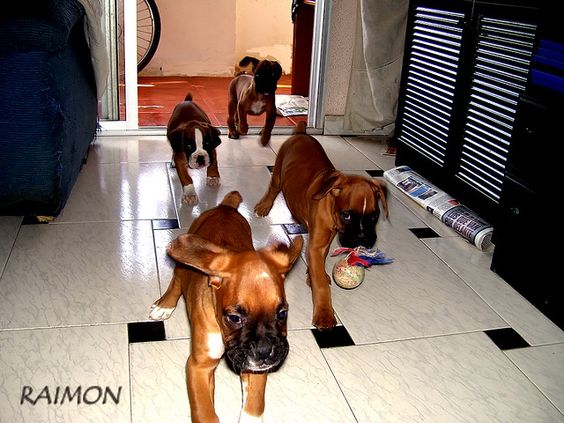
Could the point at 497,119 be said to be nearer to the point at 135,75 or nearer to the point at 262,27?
the point at 135,75

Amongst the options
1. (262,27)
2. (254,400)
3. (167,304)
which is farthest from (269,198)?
(262,27)

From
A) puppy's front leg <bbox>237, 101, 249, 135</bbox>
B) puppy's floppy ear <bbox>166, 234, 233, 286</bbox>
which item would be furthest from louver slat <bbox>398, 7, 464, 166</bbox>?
puppy's floppy ear <bbox>166, 234, 233, 286</bbox>

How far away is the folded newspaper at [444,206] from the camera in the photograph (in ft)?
9.77

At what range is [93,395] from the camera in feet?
6.08

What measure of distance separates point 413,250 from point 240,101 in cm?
189

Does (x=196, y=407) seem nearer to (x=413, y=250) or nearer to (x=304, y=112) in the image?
(x=413, y=250)

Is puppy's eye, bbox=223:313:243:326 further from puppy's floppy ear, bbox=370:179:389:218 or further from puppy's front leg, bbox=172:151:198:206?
puppy's front leg, bbox=172:151:198:206

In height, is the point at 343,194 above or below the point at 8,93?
below

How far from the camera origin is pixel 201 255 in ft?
4.98

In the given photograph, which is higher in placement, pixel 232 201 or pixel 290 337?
pixel 232 201

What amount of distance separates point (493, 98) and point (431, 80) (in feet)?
2.11

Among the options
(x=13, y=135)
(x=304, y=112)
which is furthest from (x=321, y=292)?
(x=304, y=112)

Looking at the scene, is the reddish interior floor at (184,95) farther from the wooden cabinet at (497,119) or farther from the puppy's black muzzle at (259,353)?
the puppy's black muzzle at (259,353)

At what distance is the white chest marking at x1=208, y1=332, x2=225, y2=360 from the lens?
5.41 feet
